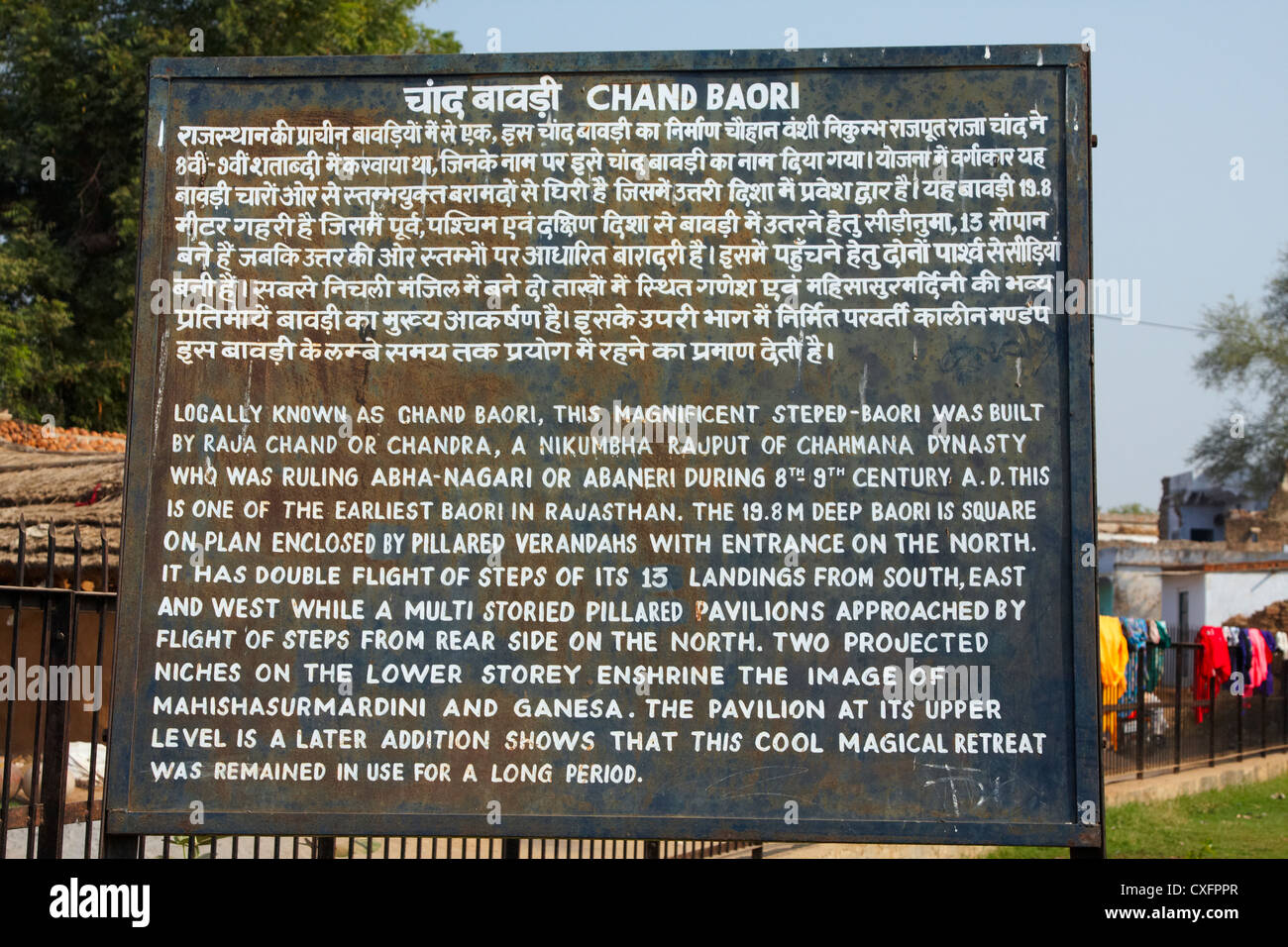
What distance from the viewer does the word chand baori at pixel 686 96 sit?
11.9 ft

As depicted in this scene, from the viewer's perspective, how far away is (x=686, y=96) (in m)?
3.65

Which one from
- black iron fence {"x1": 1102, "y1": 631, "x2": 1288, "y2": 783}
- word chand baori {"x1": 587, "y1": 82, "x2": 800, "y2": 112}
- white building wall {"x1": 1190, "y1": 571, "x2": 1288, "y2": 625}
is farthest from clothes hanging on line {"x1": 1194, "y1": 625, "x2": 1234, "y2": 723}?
white building wall {"x1": 1190, "y1": 571, "x2": 1288, "y2": 625}

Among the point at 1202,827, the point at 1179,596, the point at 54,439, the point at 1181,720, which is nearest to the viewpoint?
the point at 1202,827

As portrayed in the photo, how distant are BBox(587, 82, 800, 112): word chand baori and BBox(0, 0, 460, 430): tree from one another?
1627 cm

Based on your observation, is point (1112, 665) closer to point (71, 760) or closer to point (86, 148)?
point (71, 760)

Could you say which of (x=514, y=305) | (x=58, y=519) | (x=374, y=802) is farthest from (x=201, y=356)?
(x=58, y=519)

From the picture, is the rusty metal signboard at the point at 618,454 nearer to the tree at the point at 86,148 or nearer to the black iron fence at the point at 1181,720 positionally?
the black iron fence at the point at 1181,720

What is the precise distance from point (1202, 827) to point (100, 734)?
9697 mm

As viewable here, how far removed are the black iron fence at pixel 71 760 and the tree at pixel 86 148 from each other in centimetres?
955

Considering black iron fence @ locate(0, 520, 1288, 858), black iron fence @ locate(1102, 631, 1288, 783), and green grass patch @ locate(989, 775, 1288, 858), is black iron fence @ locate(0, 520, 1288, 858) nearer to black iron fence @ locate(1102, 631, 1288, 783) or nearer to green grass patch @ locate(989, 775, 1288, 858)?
black iron fence @ locate(1102, 631, 1288, 783)

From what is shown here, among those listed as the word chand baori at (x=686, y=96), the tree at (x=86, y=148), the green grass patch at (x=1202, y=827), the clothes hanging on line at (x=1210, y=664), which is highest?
the tree at (x=86, y=148)

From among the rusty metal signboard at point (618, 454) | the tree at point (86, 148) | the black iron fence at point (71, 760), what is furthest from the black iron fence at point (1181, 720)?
the tree at point (86, 148)

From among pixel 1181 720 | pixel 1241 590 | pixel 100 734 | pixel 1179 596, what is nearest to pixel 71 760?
pixel 100 734
